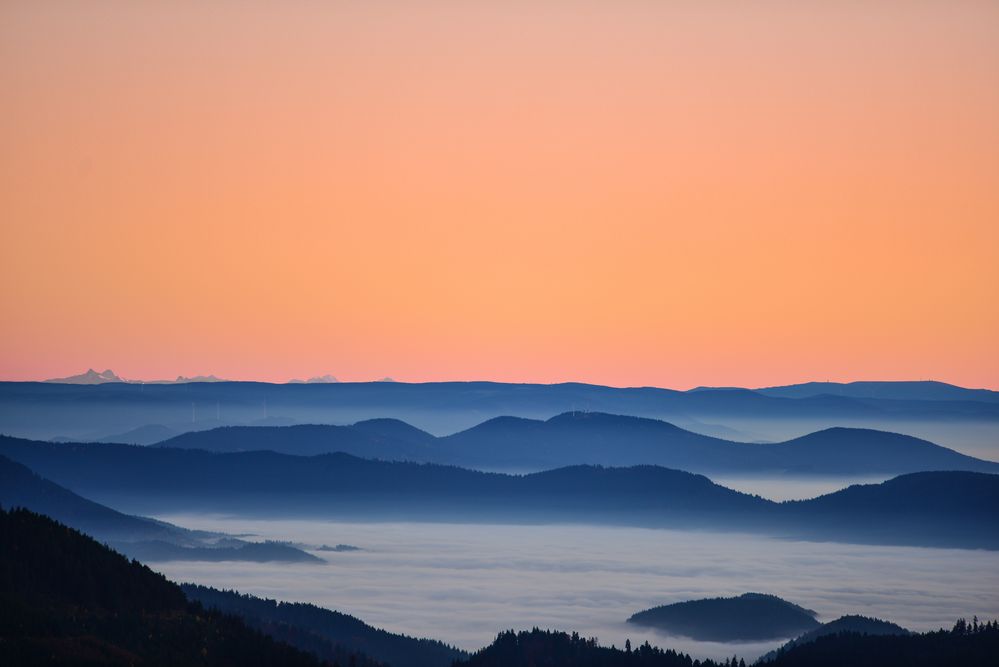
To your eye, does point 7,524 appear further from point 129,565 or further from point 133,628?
point 133,628

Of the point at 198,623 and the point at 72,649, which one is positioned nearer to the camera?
the point at 72,649

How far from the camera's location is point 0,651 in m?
140

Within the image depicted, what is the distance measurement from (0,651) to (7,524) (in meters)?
56.8

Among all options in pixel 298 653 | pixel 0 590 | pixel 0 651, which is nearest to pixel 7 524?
pixel 0 590

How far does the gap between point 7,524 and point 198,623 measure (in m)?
30.0

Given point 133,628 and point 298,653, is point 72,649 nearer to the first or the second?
point 133,628

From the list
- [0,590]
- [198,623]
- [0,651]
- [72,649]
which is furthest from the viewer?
[198,623]

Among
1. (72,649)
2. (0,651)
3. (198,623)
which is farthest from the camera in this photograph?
(198,623)

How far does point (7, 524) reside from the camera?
194000mm

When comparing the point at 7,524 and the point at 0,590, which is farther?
the point at 7,524

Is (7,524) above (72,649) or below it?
above

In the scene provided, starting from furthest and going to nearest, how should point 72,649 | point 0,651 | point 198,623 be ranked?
1. point 198,623
2. point 72,649
3. point 0,651

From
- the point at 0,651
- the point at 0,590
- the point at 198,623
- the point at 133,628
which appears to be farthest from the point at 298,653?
the point at 0,651

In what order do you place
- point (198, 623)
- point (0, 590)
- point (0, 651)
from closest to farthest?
point (0, 651) < point (0, 590) < point (198, 623)
